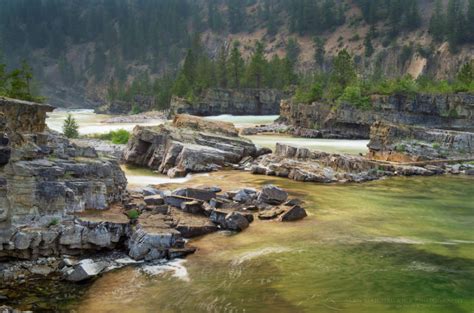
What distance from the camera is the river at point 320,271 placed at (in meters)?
15.6

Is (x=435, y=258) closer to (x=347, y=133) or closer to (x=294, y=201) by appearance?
(x=294, y=201)

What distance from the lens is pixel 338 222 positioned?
25328 millimetres

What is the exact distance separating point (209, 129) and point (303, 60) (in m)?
119

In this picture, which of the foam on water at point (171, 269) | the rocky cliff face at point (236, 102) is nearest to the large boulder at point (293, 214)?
the foam on water at point (171, 269)

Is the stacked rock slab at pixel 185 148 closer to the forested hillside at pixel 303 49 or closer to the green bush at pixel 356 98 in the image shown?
the green bush at pixel 356 98

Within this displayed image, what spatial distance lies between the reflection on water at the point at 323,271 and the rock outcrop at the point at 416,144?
1833 centimetres

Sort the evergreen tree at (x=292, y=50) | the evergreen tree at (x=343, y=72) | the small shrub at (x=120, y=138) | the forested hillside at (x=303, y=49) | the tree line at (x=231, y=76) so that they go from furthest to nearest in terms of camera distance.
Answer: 1. the evergreen tree at (x=292, y=50)
2. the forested hillside at (x=303, y=49)
3. the tree line at (x=231, y=76)
4. the evergreen tree at (x=343, y=72)
5. the small shrub at (x=120, y=138)

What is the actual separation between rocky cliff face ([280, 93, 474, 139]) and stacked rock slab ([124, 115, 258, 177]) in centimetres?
2804

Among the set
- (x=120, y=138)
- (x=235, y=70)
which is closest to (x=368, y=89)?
(x=120, y=138)

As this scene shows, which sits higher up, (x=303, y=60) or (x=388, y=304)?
(x=303, y=60)

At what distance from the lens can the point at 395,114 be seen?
69.4 metres

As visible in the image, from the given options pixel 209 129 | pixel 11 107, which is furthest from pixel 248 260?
pixel 209 129

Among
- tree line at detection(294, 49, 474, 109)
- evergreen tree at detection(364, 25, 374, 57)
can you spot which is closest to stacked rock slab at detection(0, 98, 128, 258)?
tree line at detection(294, 49, 474, 109)

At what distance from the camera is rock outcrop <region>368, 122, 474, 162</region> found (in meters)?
46.2
